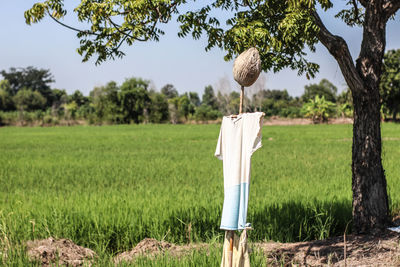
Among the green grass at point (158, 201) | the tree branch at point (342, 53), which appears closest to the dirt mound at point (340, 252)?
the green grass at point (158, 201)

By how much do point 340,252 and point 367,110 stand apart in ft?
5.24

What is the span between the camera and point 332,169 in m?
11.4

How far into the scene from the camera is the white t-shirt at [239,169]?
8.96 feet

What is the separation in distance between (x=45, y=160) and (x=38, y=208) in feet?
28.2

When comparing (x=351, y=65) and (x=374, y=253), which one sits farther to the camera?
(x=351, y=65)

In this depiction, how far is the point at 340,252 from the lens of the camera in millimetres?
4367

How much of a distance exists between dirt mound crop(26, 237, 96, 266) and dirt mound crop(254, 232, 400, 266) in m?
1.75

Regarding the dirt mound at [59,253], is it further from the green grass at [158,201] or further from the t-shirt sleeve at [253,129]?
the t-shirt sleeve at [253,129]

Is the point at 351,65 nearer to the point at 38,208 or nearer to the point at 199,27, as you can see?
the point at 199,27

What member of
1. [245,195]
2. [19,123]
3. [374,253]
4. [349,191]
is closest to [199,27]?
[245,195]

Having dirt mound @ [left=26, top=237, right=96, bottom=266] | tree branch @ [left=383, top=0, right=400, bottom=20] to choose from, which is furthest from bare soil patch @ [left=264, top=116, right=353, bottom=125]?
dirt mound @ [left=26, top=237, right=96, bottom=266]

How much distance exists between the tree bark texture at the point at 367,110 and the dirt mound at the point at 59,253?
305 cm

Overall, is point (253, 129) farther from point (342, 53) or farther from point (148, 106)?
point (148, 106)

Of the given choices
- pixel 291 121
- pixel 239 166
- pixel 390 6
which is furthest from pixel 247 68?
pixel 291 121
